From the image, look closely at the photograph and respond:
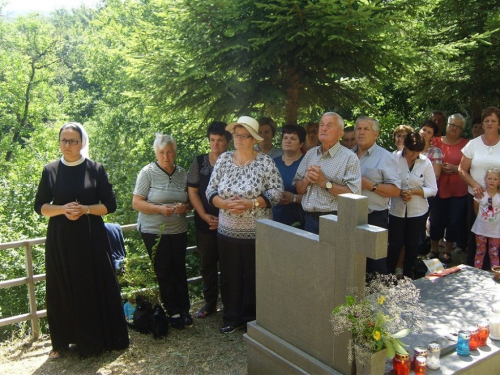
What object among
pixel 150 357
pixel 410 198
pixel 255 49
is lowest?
pixel 150 357

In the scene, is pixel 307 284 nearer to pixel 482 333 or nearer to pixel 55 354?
pixel 482 333

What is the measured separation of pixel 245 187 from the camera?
468cm

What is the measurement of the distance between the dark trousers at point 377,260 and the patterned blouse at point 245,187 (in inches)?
39.7

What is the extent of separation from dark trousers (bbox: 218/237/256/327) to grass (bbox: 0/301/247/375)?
7.2 inches

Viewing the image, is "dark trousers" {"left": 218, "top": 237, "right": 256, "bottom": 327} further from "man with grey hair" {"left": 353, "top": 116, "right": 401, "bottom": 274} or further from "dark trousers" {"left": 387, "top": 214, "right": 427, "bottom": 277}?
"dark trousers" {"left": 387, "top": 214, "right": 427, "bottom": 277}

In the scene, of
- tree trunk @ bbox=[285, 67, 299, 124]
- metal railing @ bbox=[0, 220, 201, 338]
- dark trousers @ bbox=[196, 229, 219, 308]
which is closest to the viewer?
metal railing @ bbox=[0, 220, 201, 338]

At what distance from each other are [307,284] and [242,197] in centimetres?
126

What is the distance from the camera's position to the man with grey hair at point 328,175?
14.6 ft

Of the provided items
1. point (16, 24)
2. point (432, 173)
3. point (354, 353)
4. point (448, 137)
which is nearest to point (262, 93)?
point (432, 173)

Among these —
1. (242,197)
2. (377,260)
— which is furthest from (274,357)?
(377,260)

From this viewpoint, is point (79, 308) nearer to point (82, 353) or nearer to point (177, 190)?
point (82, 353)

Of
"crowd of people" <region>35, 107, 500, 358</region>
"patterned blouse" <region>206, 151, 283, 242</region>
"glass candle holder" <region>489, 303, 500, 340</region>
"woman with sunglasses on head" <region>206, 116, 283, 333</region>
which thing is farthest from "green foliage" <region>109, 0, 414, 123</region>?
"glass candle holder" <region>489, 303, 500, 340</region>

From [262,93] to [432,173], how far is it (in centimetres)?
213

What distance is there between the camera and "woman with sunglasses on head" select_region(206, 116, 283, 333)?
4684 mm
